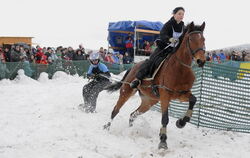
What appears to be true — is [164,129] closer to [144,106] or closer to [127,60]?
[144,106]

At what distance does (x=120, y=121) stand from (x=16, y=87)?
281 inches

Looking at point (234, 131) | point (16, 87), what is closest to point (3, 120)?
point (234, 131)

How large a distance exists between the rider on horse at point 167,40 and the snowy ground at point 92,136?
1.31 meters

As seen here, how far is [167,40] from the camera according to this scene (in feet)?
20.5

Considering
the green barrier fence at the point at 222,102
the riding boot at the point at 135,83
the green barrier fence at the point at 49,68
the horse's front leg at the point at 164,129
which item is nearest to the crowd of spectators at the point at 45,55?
the green barrier fence at the point at 49,68

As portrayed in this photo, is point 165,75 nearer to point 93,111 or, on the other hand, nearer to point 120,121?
point 120,121

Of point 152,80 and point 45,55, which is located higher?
point 152,80

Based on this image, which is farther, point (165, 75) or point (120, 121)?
point (120, 121)

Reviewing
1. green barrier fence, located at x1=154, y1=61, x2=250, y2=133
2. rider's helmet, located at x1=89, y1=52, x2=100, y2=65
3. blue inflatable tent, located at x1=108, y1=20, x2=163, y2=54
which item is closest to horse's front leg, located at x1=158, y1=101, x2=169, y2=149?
green barrier fence, located at x1=154, y1=61, x2=250, y2=133

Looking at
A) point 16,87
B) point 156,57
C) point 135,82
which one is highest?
point 156,57

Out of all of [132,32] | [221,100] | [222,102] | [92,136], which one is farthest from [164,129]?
[132,32]

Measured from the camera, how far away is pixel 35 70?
15.9m

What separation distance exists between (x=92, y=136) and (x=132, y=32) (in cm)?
1337

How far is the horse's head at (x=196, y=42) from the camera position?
5.05 m
